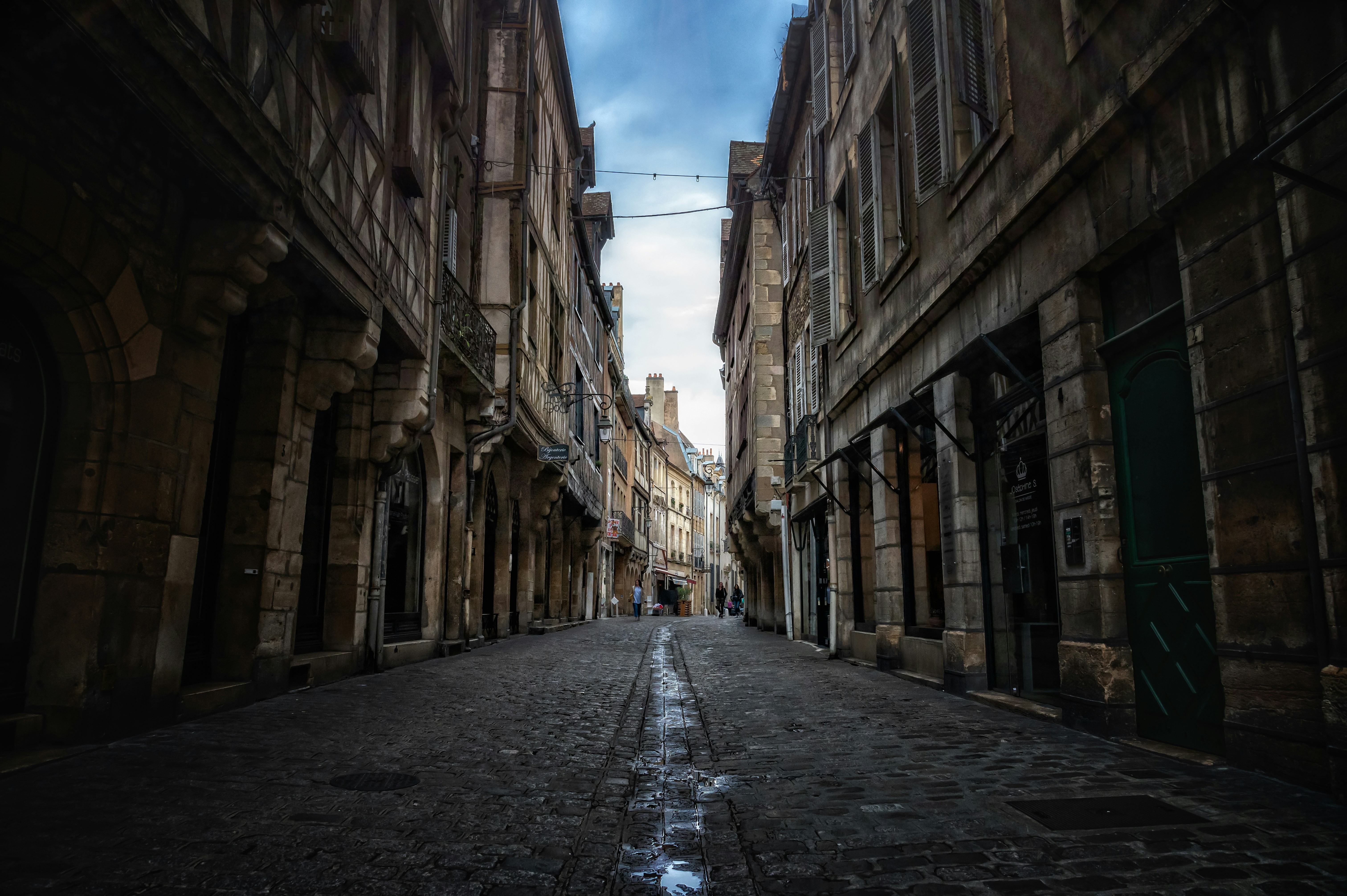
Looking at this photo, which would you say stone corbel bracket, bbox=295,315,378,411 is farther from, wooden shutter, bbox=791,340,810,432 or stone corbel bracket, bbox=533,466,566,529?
stone corbel bracket, bbox=533,466,566,529

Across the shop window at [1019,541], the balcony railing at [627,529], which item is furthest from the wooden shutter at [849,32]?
the balcony railing at [627,529]

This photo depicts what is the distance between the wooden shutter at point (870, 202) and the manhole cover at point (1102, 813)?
8.49 metres

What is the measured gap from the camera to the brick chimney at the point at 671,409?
67.8 m

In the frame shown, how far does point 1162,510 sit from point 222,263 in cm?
635

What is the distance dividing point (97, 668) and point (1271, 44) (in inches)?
288

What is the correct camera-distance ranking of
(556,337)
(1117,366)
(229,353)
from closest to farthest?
(1117,366), (229,353), (556,337)

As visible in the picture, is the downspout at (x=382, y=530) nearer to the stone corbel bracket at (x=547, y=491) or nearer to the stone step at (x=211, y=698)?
the stone step at (x=211, y=698)

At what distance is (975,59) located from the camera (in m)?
8.00

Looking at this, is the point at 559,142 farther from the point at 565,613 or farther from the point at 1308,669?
the point at 1308,669

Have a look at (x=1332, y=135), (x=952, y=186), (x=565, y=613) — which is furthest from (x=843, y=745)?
(x=565, y=613)

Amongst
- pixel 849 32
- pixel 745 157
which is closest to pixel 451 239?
pixel 849 32

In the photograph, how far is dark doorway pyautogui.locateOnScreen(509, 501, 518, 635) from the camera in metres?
19.2

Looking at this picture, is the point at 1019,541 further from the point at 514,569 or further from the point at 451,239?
the point at 514,569

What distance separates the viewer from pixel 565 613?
27.8 m
